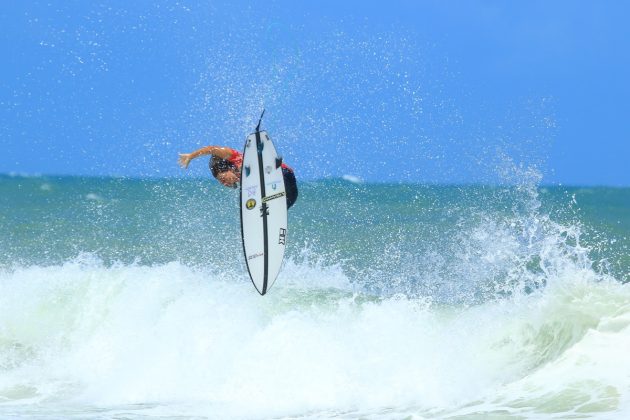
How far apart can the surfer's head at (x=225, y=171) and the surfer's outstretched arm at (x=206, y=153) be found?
0.08m

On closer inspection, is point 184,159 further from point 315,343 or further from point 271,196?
point 315,343

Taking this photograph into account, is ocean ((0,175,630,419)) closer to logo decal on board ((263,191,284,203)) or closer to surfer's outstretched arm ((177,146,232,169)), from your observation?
logo decal on board ((263,191,284,203))

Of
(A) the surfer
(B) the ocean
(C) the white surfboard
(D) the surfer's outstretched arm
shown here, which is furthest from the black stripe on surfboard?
(B) the ocean

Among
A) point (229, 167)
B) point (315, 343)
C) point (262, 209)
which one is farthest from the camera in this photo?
point (229, 167)

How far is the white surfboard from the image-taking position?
9109 mm

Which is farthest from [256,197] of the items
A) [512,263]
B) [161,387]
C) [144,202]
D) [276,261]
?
[144,202]

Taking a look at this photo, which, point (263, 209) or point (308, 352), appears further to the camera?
point (263, 209)

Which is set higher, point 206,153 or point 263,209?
point 206,153

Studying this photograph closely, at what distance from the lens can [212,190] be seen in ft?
142

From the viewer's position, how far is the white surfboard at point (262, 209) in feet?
29.9

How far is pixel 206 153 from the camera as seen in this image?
9.28 metres

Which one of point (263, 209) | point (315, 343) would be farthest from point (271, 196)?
point (315, 343)

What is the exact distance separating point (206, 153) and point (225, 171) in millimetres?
299

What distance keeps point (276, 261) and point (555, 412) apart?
3533 millimetres
